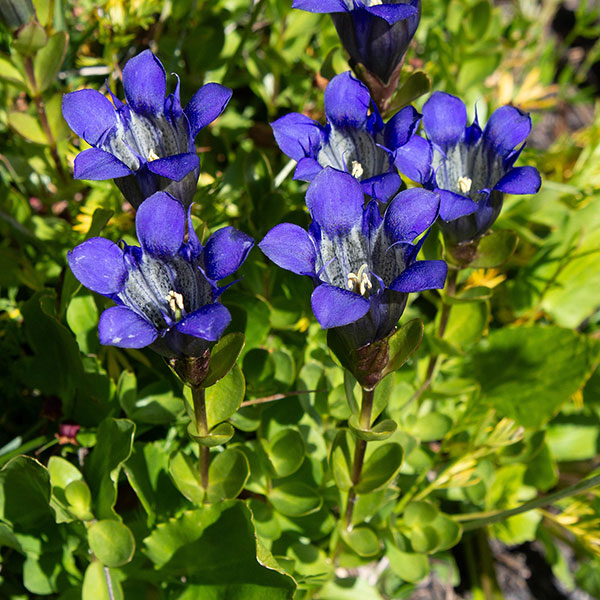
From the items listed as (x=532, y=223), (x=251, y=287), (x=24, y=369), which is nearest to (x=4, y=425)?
(x=24, y=369)

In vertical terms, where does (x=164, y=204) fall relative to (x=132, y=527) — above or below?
above

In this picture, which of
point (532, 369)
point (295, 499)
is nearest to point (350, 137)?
point (295, 499)

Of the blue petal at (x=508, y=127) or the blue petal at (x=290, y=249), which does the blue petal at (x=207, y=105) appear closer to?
the blue petal at (x=290, y=249)

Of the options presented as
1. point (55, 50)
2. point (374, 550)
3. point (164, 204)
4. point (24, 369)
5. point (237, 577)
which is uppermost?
point (55, 50)

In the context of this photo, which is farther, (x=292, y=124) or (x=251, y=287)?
(x=251, y=287)

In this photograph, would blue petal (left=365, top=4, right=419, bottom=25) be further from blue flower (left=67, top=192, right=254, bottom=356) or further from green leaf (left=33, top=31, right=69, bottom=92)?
green leaf (left=33, top=31, right=69, bottom=92)

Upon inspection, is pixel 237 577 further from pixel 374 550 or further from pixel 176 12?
pixel 176 12

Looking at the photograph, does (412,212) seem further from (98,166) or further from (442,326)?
(442,326)
